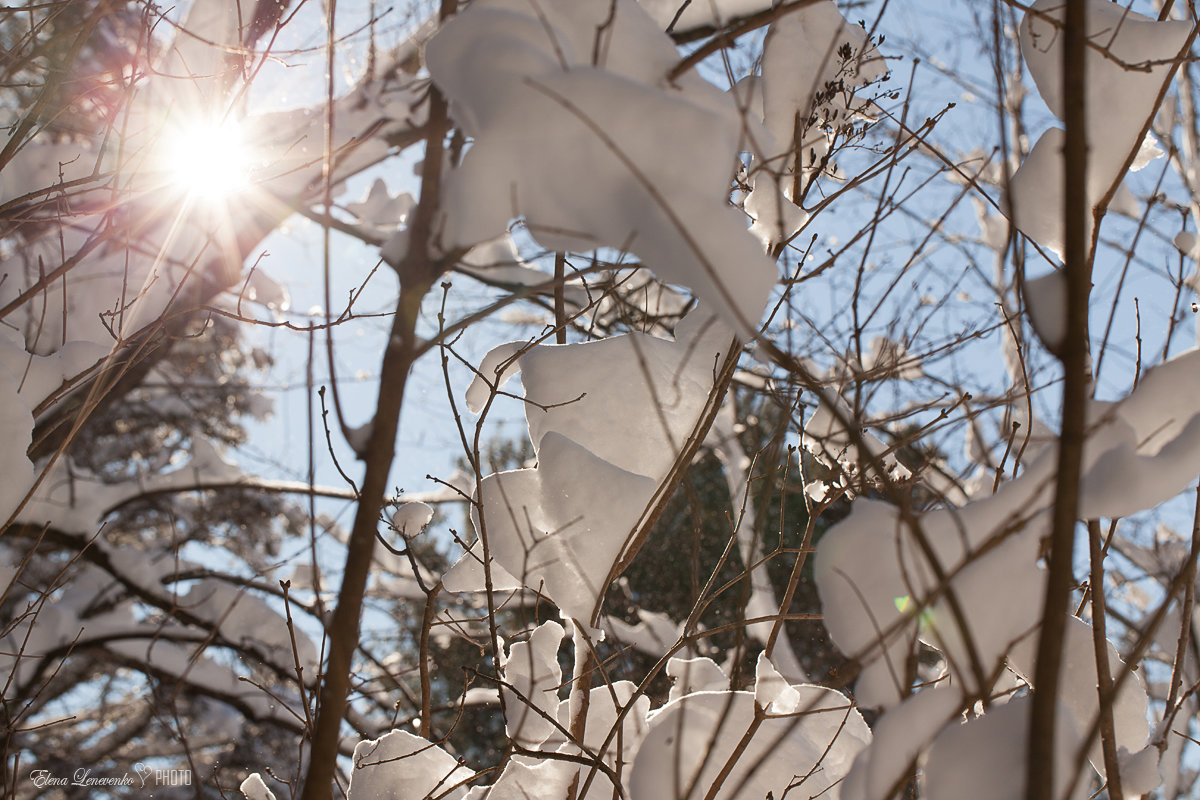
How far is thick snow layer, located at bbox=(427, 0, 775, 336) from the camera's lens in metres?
0.81

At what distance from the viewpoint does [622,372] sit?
4.64 feet

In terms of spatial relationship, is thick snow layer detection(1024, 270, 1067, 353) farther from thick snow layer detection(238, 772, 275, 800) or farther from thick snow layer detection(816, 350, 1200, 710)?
thick snow layer detection(238, 772, 275, 800)

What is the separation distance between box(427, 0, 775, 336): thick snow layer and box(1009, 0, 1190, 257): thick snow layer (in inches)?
20.1

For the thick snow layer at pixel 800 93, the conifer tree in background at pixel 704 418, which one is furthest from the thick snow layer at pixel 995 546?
the thick snow layer at pixel 800 93

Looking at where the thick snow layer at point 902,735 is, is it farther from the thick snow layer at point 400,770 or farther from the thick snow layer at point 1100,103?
the thick snow layer at point 400,770

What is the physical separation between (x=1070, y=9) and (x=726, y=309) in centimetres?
38

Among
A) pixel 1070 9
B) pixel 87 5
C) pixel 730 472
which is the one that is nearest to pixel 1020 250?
pixel 1070 9

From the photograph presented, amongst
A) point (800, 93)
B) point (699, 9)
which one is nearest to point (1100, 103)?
point (800, 93)

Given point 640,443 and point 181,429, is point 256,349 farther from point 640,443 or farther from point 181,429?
point 640,443

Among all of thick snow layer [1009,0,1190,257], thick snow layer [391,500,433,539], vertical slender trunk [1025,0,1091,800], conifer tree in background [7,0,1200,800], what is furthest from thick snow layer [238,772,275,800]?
thick snow layer [1009,0,1190,257]

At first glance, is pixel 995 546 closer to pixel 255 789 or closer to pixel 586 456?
pixel 586 456

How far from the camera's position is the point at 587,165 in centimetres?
85

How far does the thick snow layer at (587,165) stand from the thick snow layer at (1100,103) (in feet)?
1.68

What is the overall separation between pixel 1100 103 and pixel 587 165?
31.0 inches
